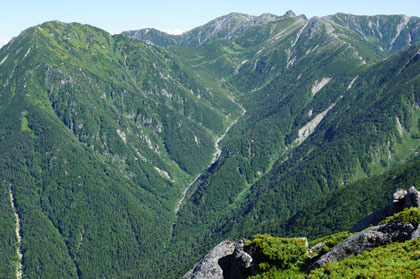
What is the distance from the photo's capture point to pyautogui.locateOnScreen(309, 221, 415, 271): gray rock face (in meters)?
46.5

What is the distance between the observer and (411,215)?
4894cm

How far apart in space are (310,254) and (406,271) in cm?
2303

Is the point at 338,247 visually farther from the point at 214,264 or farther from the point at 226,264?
the point at 214,264

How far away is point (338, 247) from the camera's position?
47625 millimetres

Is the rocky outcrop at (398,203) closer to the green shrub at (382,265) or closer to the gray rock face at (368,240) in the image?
the gray rock face at (368,240)

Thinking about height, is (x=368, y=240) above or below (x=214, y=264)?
above

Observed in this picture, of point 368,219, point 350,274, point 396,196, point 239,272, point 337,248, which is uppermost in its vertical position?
point 350,274

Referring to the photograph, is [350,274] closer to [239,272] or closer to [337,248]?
[337,248]

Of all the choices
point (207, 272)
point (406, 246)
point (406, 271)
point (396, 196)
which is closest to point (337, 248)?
point (406, 246)

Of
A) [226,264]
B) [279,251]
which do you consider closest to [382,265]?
[279,251]

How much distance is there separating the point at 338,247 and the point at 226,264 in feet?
73.5

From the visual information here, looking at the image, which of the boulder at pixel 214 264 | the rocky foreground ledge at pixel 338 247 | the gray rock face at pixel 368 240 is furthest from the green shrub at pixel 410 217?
the boulder at pixel 214 264

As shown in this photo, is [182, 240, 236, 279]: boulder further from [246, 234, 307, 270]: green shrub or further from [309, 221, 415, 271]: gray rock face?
[309, 221, 415, 271]: gray rock face

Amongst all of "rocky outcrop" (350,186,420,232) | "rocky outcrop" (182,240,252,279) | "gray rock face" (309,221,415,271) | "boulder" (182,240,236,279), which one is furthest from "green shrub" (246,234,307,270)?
"rocky outcrop" (350,186,420,232)
